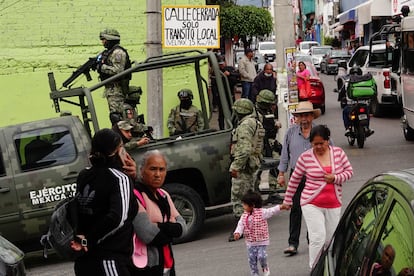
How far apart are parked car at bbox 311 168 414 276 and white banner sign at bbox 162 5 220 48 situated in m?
6.70

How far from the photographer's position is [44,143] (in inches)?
384

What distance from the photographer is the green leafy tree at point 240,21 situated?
117ft

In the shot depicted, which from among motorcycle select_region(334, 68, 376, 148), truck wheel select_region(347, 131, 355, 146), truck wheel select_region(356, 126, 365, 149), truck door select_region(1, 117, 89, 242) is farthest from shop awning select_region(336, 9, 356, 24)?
truck door select_region(1, 117, 89, 242)

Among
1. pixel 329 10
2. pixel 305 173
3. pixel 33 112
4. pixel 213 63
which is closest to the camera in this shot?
pixel 305 173

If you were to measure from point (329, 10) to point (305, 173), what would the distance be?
216 ft

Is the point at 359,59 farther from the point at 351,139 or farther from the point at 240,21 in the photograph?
the point at 240,21

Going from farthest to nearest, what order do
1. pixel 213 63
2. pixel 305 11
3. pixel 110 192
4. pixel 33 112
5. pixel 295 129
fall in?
1. pixel 305 11
2. pixel 33 112
3. pixel 213 63
4. pixel 295 129
5. pixel 110 192

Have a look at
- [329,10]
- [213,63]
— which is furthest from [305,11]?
[213,63]

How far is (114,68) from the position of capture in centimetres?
1144

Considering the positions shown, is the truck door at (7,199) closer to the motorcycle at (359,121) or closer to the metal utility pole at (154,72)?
the metal utility pole at (154,72)

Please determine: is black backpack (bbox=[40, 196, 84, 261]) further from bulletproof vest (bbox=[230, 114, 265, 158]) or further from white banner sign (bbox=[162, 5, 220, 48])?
white banner sign (bbox=[162, 5, 220, 48])

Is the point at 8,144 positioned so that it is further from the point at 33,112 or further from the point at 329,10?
the point at 329,10

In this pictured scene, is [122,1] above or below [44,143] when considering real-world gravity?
above

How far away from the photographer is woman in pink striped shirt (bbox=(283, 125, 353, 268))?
7430 millimetres
